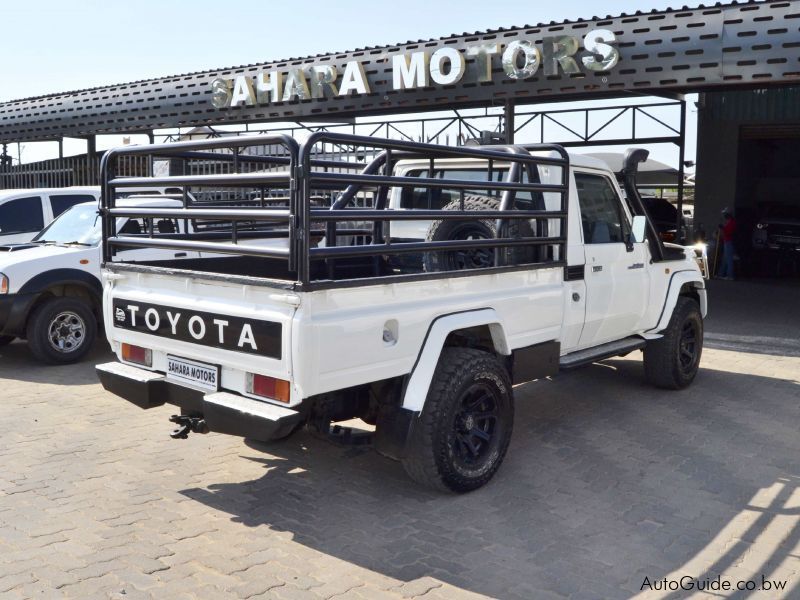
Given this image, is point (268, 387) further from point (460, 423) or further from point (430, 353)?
point (460, 423)

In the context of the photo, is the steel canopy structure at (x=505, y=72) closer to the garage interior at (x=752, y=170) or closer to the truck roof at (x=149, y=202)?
the truck roof at (x=149, y=202)

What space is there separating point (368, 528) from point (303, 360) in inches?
44.8

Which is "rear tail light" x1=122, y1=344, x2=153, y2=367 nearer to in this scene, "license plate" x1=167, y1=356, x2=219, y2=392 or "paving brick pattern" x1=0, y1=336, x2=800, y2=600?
"license plate" x1=167, y1=356, x2=219, y2=392

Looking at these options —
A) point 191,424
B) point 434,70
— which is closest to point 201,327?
point 191,424

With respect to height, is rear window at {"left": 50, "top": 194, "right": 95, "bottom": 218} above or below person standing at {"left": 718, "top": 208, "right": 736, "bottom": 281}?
above

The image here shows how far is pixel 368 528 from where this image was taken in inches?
164

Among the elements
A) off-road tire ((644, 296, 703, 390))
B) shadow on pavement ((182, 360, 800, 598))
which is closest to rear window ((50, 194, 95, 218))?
shadow on pavement ((182, 360, 800, 598))

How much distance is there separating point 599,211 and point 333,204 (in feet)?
7.58

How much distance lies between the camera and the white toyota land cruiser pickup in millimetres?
3768

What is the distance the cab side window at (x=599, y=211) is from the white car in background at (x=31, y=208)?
6918 mm

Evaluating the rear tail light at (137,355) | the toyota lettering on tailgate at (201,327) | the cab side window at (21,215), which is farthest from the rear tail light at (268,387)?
the cab side window at (21,215)

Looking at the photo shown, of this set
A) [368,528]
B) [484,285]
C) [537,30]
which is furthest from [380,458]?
[537,30]

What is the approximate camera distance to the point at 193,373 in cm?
434

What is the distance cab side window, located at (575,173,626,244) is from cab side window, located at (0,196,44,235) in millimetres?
7599
